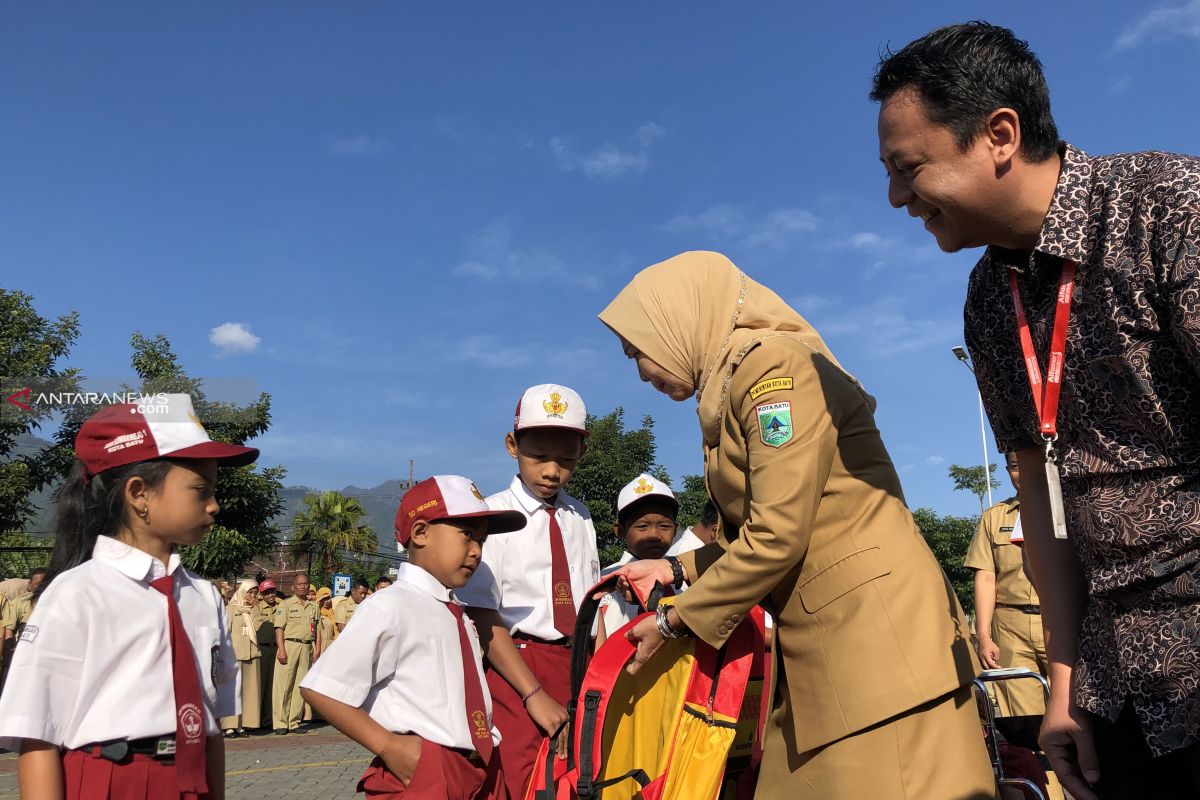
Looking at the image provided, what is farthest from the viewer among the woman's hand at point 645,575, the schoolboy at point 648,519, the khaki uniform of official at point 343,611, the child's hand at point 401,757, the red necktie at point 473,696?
the khaki uniform of official at point 343,611

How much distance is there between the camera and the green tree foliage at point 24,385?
2273 centimetres

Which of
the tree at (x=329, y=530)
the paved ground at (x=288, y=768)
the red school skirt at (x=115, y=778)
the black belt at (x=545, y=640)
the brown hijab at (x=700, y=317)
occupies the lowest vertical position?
the paved ground at (x=288, y=768)

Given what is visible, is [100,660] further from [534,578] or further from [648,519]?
[648,519]

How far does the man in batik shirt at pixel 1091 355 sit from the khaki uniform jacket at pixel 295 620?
14.8 metres

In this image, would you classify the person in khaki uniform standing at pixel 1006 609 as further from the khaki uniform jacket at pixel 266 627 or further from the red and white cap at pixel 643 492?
the khaki uniform jacket at pixel 266 627

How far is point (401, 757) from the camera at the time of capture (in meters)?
3.37

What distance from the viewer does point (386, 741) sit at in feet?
11.0

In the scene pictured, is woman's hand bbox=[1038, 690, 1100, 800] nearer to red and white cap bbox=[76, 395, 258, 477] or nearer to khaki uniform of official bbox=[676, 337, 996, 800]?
khaki uniform of official bbox=[676, 337, 996, 800]

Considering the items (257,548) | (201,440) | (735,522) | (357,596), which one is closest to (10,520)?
(257,548)

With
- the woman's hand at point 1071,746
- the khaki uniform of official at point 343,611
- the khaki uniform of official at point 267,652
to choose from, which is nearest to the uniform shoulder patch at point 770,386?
the woman's hand at point 1071,746

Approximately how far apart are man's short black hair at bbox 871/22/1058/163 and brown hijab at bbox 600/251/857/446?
3.17 ft

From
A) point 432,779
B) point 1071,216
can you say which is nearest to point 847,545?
point 1071,216

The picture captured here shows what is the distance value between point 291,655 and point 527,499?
11806 mm

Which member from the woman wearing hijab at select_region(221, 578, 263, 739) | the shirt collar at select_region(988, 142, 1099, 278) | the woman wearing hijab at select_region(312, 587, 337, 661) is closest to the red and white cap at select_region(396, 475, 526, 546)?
the shirt collar at select_region(988, 142, 1099, 278)
